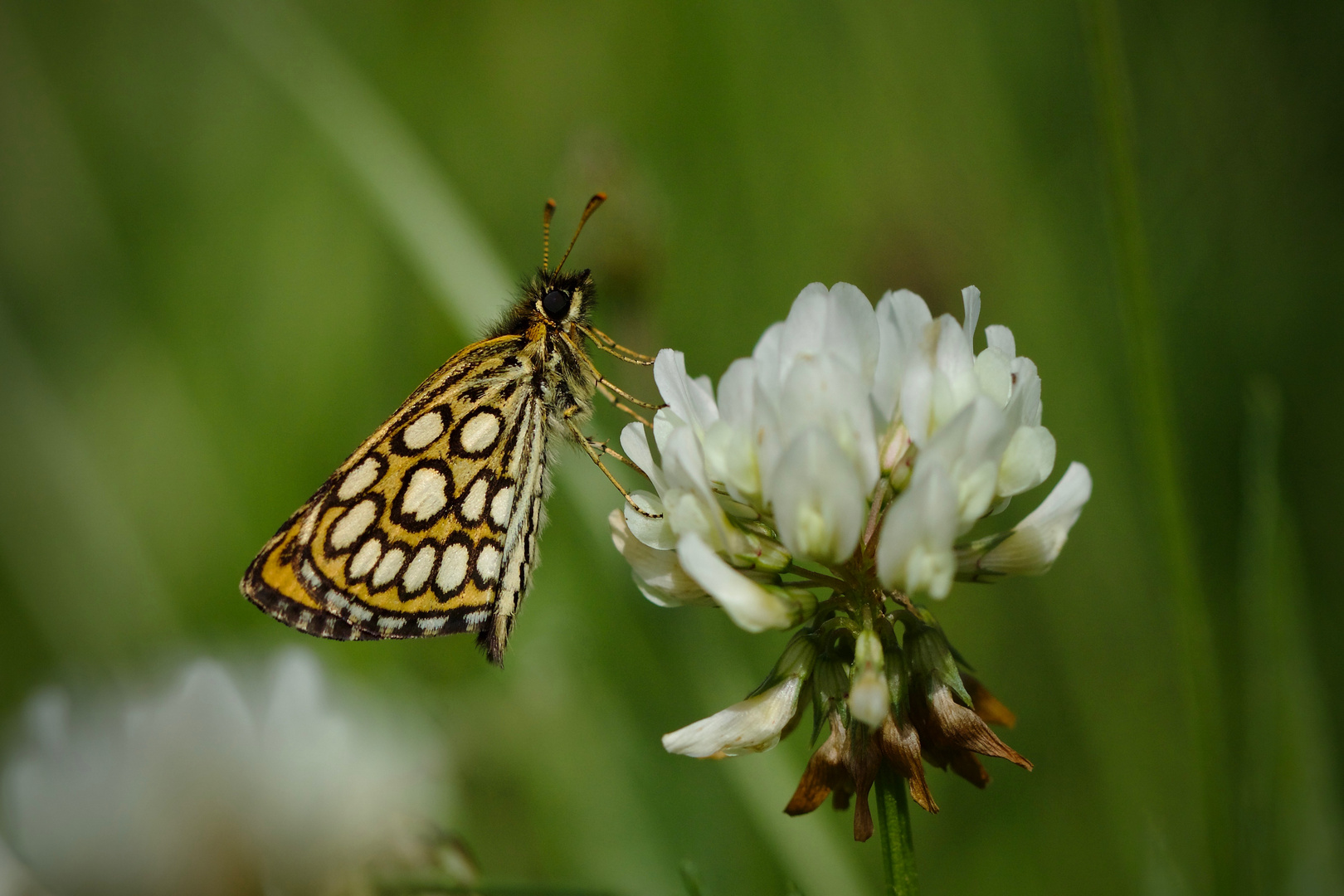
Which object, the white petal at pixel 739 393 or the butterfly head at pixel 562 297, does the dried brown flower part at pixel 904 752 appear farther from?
the butterfly head at pixel 562 297

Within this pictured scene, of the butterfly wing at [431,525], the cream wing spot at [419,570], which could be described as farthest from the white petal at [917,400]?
the cream wing spot at [419,570]

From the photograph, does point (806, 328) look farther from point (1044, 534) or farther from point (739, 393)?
point (1044, 534)

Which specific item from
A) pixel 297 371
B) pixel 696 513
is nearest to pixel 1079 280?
pixel 696 513

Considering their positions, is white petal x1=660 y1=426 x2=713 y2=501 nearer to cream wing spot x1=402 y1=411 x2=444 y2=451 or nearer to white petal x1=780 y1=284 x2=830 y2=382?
white petal x1=780 y1=284 x2=830 y2=382

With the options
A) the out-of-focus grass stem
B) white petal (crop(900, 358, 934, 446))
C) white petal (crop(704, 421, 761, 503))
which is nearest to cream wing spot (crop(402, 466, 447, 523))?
white petal (crop(704, 421, 761, 503))

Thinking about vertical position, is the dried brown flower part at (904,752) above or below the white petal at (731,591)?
below

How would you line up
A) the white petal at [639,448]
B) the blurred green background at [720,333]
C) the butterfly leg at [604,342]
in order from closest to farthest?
the white petal at [639,448], the blurred green background at [720,333], the butterfly leg at [604,342]

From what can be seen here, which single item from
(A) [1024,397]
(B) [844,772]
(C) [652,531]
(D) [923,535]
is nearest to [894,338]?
(A) [1024,397]
